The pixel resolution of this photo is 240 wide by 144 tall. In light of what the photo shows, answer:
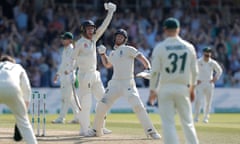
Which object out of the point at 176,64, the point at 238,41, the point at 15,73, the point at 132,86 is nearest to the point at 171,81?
the point at 176,64

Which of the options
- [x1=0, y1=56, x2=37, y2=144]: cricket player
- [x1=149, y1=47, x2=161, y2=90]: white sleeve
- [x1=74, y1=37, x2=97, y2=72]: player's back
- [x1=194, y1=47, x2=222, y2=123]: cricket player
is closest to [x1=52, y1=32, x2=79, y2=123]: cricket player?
[x1=74, y1=37, x2=97, y2=72]: player's back

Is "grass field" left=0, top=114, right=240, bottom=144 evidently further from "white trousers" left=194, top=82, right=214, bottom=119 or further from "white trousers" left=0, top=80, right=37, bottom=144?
"white trousers" left=194, top=82, right=214, bottom=119

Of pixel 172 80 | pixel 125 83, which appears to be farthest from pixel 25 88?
pixel 125 83

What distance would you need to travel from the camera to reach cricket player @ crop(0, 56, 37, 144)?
13.1 m

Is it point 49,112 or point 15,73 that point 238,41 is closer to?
point 49,112

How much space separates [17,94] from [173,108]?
245 centimetres

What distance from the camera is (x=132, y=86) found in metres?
16.8

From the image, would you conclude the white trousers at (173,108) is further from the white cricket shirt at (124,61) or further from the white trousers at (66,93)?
the white trousers at (66,93)

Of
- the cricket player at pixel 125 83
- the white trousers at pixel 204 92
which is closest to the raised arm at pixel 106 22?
the cricket player at pixel 125 83

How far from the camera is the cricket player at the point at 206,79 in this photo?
2534 cm

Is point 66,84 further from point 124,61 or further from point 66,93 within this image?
point 124,61

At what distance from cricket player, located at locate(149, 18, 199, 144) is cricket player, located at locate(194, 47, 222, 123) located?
12.1 meters

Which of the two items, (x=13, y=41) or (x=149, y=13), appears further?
(x=149, y=13)

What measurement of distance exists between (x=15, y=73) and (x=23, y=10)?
64.9 feet
